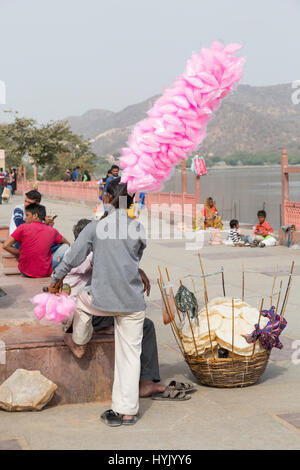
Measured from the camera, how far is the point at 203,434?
4.37m

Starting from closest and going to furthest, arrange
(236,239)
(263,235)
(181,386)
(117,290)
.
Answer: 1. (117,290)
2. (181,386)
3. (263,235)
4. (236,239)

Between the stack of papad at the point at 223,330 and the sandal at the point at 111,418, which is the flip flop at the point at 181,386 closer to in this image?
the stack of papad at the point at 223,330

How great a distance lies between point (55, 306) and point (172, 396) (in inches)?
45.9

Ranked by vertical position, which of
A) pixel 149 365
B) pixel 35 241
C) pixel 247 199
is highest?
pixel 35 241

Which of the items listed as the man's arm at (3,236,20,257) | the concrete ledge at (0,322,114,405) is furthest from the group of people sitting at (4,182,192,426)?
the man's arm at (3,236,20,257)

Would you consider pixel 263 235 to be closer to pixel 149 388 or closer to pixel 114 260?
pixel 149 388

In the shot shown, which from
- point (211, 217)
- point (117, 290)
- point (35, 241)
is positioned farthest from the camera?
point (211, 217)

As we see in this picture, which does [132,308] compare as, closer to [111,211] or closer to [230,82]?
[111,211]

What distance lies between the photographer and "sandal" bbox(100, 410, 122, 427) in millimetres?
4602

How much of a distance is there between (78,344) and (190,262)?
7899 millimetres

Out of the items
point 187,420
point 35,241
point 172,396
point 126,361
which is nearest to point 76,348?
point 126,361

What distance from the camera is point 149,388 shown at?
17.3ft

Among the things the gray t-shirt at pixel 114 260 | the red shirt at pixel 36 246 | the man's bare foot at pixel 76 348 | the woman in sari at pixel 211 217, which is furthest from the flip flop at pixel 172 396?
the woman in sari at pixel 211 217

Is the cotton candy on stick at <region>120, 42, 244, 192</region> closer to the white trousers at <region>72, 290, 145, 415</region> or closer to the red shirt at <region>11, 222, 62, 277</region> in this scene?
the white trousers at <region>72, 290, 145, 415</region>
